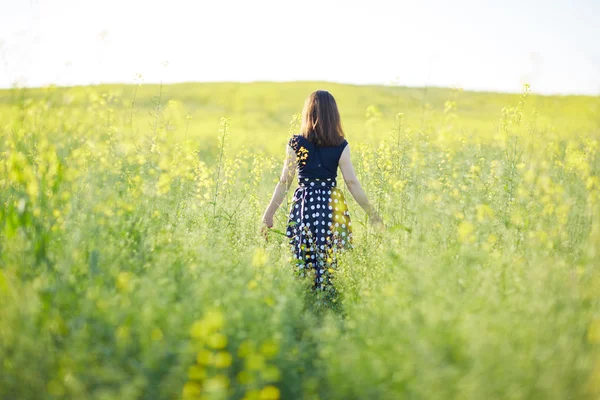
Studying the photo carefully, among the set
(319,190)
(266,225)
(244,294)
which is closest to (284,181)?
(319,190)

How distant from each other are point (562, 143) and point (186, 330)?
23.0 ft

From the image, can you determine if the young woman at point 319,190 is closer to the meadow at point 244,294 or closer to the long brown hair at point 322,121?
the long brown hair at point 322,121

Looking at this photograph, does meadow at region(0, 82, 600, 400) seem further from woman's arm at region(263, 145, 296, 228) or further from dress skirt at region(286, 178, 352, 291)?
woman's arm at region(263, 145, 296, 228)

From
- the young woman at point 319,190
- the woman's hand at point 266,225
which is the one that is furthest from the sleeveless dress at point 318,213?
the woman's hand at point 266,225

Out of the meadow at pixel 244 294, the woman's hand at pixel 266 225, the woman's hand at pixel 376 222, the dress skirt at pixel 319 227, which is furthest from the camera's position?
the woman's hand at pixel 266 225

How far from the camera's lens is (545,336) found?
2287mm

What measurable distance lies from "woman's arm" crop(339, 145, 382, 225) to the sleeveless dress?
0.07m

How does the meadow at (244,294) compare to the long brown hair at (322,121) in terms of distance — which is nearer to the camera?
the meadow at (244,294)

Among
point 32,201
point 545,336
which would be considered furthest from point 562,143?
point 32,201

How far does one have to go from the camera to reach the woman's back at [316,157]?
175 inches

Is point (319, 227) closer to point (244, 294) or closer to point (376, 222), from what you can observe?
point (376, 222)

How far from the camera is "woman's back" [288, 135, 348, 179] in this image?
14.6ft

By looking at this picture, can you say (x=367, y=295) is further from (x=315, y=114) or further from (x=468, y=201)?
(x=315, y=114)

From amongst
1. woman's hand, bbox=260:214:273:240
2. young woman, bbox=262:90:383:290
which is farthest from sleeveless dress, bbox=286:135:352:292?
woman's hand, bbox=260:214:273:240
